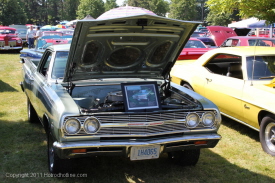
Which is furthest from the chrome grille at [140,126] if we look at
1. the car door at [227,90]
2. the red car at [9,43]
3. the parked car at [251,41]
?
Result: the red car at [9,43]

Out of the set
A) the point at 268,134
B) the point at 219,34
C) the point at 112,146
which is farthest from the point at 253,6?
the point at 219,34

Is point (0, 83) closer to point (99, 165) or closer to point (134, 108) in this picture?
point (99, 165)

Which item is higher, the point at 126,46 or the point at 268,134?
the point at 126,46

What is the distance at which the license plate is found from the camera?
141 inches

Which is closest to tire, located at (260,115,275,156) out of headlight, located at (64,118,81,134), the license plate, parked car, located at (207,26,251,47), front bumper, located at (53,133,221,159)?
front bumper, located at (53,133,221,159)

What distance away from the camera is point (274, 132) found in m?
4.86

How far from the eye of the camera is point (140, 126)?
3.61 metres

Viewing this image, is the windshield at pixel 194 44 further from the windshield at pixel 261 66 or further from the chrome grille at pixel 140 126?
the chrome grille at pixel 140 126

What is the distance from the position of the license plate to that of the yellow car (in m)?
2.04

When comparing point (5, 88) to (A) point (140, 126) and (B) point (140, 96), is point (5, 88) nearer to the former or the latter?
(B) point (140, 96)

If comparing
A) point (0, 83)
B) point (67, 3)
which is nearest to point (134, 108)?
point (0, 83)

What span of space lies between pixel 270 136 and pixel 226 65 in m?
2.32

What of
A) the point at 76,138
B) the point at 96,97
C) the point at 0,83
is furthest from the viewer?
the point at 0,83

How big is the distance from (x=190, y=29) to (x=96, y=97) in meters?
1.54
